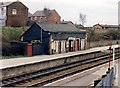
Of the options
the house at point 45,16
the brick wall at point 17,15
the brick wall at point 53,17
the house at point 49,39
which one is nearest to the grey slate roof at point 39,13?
the house at point 45,16

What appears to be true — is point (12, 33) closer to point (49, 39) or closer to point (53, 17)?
point (49, 39)

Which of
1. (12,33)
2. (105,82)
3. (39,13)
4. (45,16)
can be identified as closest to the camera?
(105,82)

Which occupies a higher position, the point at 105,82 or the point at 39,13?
the point at 39,13

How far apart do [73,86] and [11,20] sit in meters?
32.9

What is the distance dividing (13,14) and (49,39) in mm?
17579

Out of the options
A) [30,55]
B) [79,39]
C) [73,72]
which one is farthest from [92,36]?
[73,72]

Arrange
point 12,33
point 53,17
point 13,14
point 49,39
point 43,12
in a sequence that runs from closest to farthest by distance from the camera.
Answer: point 49,39
point 12,33
point 13,14
point 43,12
point 53,17

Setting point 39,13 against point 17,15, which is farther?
point 39,13

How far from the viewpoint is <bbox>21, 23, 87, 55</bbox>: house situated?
1238 inches

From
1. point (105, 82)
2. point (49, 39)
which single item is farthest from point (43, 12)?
point (105, 82)

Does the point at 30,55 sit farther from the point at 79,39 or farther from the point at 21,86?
the point at 21,86

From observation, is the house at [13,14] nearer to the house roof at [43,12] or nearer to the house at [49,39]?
the house at [49,39]

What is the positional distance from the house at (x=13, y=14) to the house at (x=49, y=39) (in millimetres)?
12860

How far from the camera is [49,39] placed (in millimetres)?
31406
